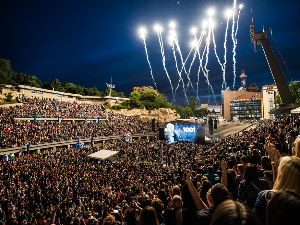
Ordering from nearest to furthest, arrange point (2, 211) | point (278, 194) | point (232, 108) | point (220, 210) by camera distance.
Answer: point (220, 210) → point (278, 194) → point (2, 211) → point (232, 108)

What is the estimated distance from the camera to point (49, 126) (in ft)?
107

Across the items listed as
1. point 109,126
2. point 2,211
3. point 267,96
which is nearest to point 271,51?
point 2,211

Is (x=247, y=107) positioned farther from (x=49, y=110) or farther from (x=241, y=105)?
(x=49, y=110)

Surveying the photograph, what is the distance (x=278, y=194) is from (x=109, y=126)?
43.6 meters

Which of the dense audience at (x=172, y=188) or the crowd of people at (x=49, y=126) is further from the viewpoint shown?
the crowd of people at (x=49, y=126)

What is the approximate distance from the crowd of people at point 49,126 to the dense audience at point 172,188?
85 centimetres

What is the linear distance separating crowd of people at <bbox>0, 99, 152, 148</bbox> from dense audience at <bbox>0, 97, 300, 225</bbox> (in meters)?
0.85

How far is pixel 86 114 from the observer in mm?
46406

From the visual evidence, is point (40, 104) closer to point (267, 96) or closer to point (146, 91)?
point (146, 91)

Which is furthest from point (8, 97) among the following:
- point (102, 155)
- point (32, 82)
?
point (102, 155)

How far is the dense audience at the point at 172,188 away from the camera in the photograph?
2049 millimetres

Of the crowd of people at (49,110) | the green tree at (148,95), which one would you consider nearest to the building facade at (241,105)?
the green tree at (148,95)

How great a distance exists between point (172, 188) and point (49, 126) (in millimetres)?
A: 32677

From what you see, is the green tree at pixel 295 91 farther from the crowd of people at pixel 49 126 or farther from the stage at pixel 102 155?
the stage at pixel 102 155
